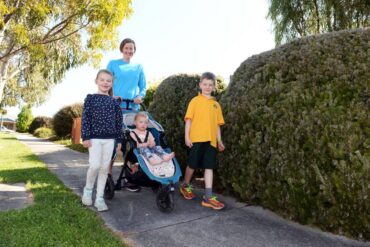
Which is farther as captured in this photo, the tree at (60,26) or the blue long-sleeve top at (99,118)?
the tree at (60,26)

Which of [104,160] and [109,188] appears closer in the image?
[104,160]

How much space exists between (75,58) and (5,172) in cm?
941

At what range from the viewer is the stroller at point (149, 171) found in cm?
437

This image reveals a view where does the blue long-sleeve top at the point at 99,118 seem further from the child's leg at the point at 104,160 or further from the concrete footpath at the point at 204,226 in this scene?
the concrete footpath at the point at 204,226

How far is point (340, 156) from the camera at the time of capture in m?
3.42

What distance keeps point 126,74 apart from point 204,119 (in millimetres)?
1546

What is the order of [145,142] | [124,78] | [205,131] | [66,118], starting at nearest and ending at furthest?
[205,131] → [145,142] → [124,78] → [66,118]

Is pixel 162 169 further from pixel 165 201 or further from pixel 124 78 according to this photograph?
pixel 124 78

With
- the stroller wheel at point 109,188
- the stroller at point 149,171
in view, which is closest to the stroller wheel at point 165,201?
the stroller at point 149,171

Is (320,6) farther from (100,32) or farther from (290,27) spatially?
(100,32)

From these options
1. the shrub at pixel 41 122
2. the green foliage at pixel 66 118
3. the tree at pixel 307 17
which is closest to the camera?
the tree at pixel 307 17

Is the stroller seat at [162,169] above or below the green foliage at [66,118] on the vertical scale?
below

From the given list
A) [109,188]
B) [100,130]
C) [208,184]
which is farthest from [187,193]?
[100,130]

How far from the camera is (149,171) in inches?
175
